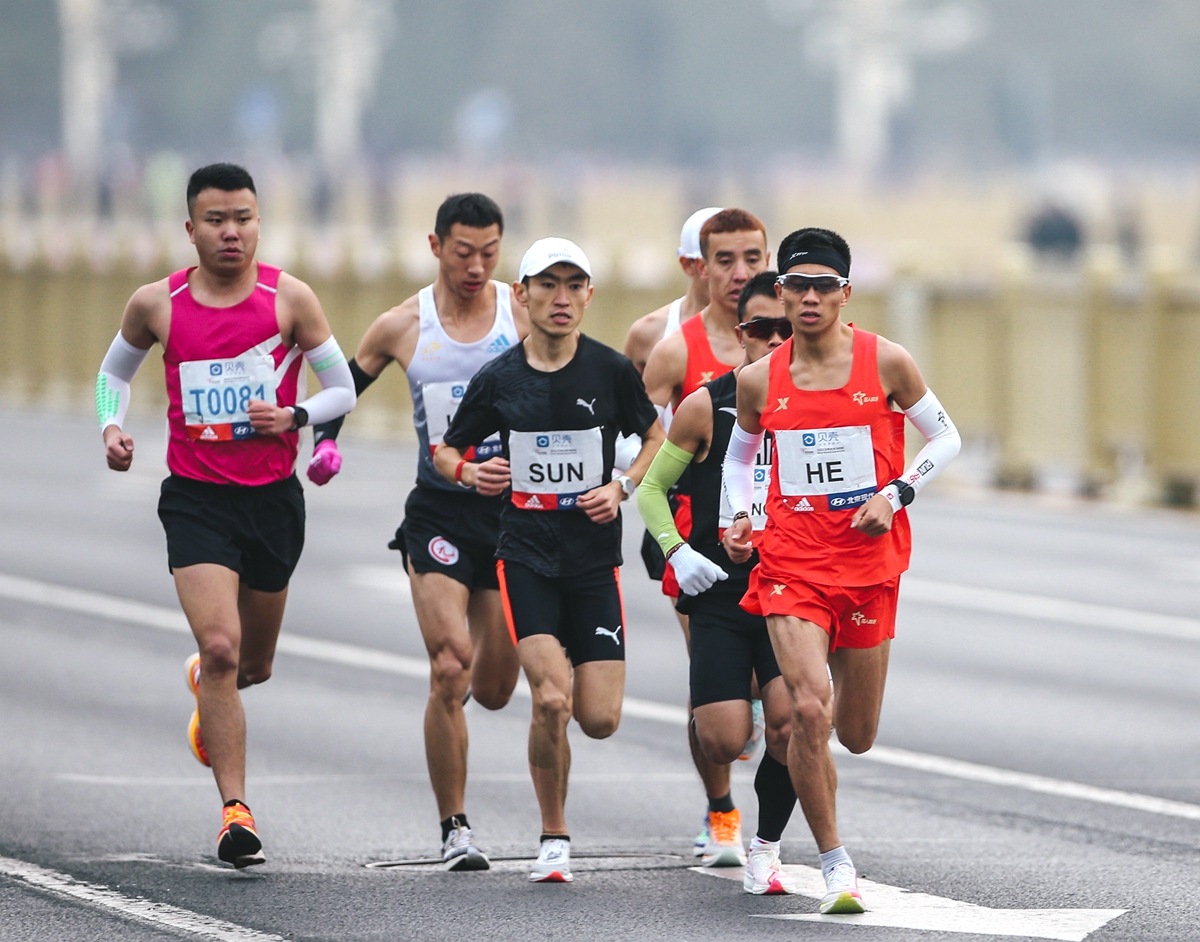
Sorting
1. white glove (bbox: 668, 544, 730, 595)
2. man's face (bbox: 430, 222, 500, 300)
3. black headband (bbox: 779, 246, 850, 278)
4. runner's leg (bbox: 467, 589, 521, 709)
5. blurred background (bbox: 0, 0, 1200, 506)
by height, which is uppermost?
blurred background (bbox: 0, 0, 1200, 506)

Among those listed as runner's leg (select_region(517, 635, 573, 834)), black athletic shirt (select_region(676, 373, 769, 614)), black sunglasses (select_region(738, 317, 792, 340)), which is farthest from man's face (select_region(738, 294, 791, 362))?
runner's leg (select_region(517, 635, 573, 834))

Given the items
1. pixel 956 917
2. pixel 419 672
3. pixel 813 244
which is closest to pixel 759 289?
pixel 813 244

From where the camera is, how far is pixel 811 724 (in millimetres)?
7121

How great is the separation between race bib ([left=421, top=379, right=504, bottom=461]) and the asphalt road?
141cm

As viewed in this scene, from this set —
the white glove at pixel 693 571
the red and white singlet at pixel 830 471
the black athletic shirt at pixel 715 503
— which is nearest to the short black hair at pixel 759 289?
the black athletic shirt at pixel 715 503

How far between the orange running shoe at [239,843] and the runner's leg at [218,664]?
0.67ft

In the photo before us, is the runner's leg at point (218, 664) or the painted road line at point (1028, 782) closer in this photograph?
the runner's leg at point (218, 664)

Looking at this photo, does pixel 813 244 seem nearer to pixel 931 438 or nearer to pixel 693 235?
pixel 931 438

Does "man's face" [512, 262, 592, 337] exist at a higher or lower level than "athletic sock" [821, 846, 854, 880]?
higher

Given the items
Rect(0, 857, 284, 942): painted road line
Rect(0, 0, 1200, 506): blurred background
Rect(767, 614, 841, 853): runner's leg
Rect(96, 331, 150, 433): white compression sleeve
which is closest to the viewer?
Rect(0, 857, 284, 942): painted road line

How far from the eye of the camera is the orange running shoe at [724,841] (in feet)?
26.8

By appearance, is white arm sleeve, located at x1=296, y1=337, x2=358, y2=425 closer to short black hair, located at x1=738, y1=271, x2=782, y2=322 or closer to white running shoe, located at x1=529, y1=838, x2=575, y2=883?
short black hair, located at x1=738, y1=271, x2=782, y2=322

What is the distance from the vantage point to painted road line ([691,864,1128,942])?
702 cm

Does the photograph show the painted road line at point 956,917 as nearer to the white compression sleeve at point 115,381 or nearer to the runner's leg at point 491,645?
the runner's leg at point 491,645
